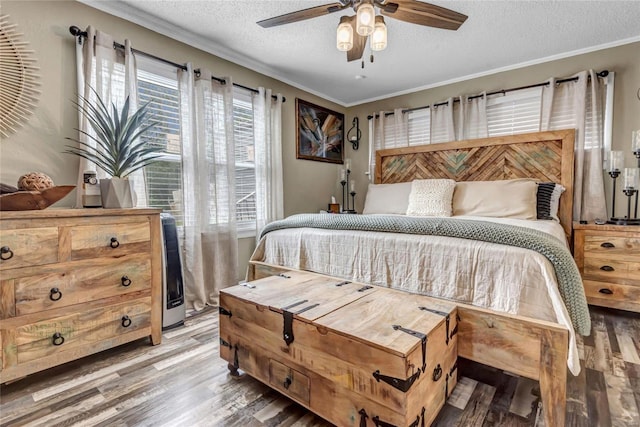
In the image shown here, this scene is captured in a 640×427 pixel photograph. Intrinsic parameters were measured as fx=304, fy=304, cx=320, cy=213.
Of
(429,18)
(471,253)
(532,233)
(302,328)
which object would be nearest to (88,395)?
(302,328)

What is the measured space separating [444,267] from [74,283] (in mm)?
1988

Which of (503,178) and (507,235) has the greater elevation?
(503,178)

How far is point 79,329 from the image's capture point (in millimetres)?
1685

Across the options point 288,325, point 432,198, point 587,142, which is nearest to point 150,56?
point 288,325

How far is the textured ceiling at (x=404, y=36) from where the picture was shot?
7.38 feet

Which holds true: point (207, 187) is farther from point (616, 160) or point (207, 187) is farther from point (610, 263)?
point (616, 160)

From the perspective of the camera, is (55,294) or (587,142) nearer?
(55,294)

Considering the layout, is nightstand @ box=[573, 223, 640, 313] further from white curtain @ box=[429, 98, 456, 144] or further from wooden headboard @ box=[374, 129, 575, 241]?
white curtain @ box=[429, 98, 456, 144]

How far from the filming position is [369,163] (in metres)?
4.33

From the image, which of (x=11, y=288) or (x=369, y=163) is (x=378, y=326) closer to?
(x=11, y=288)

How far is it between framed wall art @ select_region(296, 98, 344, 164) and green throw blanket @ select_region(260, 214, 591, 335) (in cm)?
205

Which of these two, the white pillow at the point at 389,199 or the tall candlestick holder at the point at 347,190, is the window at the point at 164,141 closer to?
the white pillow at the point at 389,199

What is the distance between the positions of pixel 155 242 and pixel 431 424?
72.5 inches

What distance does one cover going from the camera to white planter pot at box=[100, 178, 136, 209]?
187 centimetres
